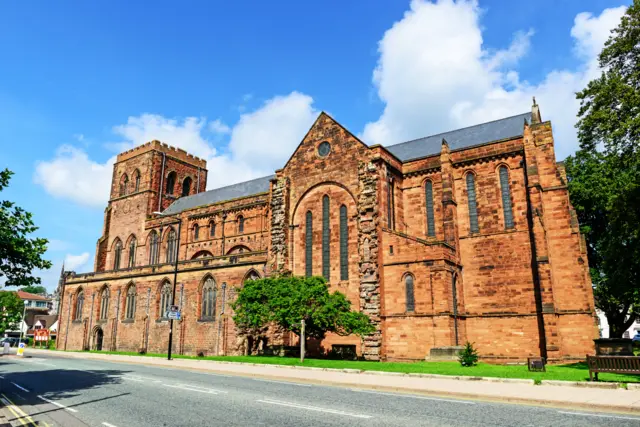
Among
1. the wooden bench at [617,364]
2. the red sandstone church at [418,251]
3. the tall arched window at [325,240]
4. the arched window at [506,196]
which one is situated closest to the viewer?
the wooden bench at [617,364]

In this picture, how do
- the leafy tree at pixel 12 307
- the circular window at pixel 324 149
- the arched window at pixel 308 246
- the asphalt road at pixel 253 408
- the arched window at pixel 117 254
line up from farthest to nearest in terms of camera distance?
the leafy tree at pixel 12 307, the arched window at pixel 117 254, the circular window at pixel 324 149, the arched window at pixel 308 246, the asphalt road at pixel 253 408

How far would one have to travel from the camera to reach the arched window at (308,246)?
31625 millimetres

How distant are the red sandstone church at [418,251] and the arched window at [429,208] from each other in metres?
0.08

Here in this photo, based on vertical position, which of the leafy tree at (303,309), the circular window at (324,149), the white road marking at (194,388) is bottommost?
the white road marking at (194,388)

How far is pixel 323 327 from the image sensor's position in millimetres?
26328

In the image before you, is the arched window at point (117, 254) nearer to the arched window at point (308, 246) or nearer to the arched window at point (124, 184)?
the arched window at point (124, 184)

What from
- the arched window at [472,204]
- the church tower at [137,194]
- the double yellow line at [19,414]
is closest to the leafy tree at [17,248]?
the double yellow line at [19,414]

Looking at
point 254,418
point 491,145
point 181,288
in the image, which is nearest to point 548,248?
point 491,145

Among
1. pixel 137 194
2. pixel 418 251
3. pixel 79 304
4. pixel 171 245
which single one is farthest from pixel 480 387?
pixel 137 194

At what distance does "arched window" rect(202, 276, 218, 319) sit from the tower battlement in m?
24.5

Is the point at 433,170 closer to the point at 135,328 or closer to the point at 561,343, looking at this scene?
the point at 561,343

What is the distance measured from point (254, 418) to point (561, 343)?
69.3ft

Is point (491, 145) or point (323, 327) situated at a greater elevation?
point (491, 145)

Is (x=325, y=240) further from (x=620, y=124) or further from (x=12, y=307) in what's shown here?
(x=12, y=307)
